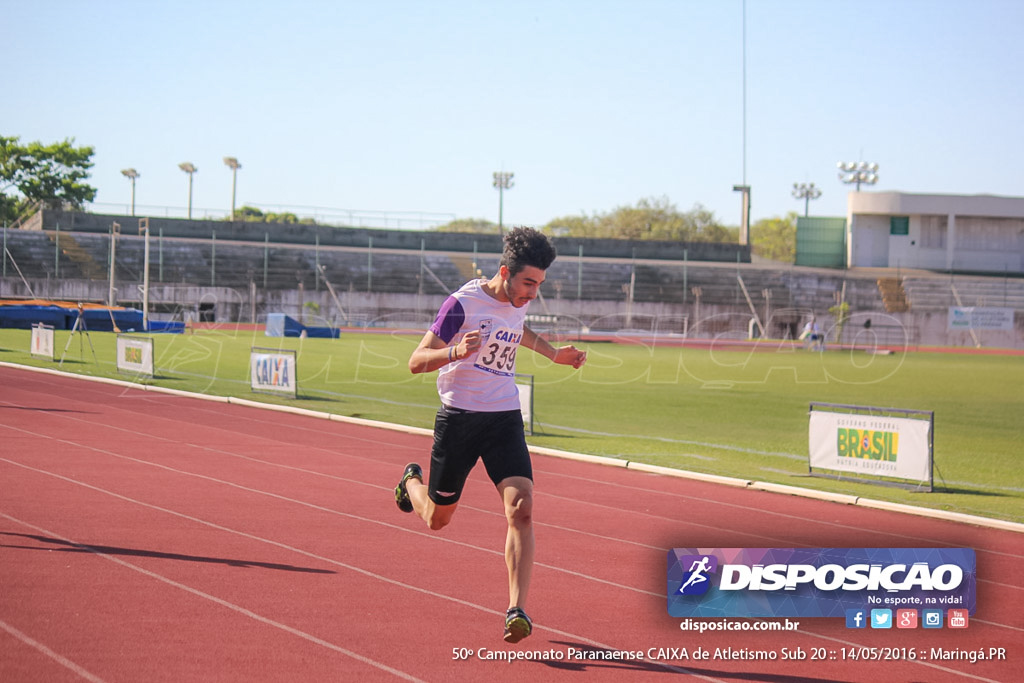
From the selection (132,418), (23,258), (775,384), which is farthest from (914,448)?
(23,258)

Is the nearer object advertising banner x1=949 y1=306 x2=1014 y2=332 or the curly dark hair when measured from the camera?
the curly dark hair

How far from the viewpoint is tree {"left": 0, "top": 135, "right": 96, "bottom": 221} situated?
6097 centimetres

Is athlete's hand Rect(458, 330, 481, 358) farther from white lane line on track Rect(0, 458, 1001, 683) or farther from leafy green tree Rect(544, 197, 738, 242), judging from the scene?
leafy green tree Rect(544, 197, 738, 242)

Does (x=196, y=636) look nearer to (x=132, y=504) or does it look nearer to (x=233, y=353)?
(x=132, y=504)

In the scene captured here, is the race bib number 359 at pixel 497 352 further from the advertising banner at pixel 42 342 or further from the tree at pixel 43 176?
the tree at pixel 43 176

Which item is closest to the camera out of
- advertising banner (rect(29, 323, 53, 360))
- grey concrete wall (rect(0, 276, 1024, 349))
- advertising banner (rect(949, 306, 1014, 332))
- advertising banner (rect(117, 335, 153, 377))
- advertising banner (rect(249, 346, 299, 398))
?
advertising banner (rect(249, 346, 299, 398))

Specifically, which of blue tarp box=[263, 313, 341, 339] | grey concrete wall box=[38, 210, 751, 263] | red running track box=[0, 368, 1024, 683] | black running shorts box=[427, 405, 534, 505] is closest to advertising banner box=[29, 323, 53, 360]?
red running track box=[0, 368, 1024, 683]

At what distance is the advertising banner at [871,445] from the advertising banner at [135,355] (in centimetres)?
1641

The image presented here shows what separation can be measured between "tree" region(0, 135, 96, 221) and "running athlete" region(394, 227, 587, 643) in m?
57.0

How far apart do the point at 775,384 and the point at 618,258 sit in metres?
50.2

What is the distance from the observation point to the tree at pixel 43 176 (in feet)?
200

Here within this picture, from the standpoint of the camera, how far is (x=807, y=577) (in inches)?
199

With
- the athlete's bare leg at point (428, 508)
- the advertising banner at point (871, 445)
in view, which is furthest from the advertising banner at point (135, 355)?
the athlete's bare leg at point (428, 508)

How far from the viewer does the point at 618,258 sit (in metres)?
77.5
